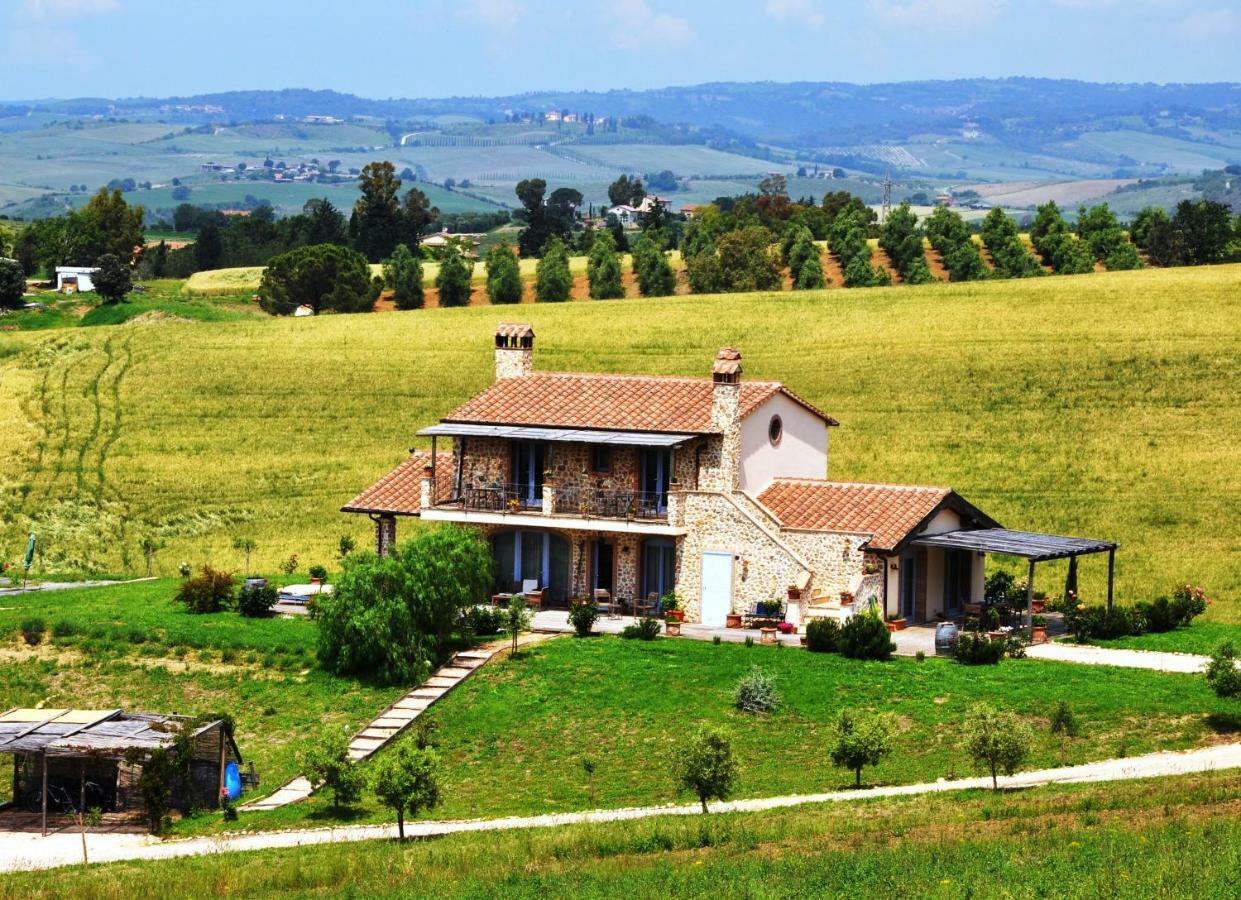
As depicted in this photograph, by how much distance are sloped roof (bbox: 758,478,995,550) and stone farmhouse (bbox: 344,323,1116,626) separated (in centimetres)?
6

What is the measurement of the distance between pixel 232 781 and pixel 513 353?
20550mm

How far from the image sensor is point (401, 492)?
56.8 metres

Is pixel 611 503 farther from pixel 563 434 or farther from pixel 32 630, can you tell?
pixel 32 630

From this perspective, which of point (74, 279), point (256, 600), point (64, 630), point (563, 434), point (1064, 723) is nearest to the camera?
point (1064, 723)

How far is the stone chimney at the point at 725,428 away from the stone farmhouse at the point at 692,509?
1.5 inches

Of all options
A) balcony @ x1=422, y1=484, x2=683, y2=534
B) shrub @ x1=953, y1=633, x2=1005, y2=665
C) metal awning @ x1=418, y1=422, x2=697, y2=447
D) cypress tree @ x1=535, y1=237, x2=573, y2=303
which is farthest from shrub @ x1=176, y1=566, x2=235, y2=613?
cypress tree @ x1=535, y1=237, x2=573, y2=303

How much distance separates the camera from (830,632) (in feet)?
153

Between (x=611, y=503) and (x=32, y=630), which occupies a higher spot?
(x=611, y=503)

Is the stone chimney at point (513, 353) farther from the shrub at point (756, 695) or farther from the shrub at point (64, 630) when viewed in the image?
the shrub at point (756, 695)

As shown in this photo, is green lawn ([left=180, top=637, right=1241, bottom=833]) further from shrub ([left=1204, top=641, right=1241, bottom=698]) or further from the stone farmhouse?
the stone farmhouse

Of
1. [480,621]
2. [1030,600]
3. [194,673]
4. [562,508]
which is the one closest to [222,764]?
[194,673]

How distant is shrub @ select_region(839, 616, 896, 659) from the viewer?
4559 centimetres

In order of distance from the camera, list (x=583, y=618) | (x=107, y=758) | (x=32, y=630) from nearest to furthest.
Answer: (x=107, y=758) < (x=583, y=618) < (x=32, y=630)

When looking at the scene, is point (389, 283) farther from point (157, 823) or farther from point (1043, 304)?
point (157, 823)
